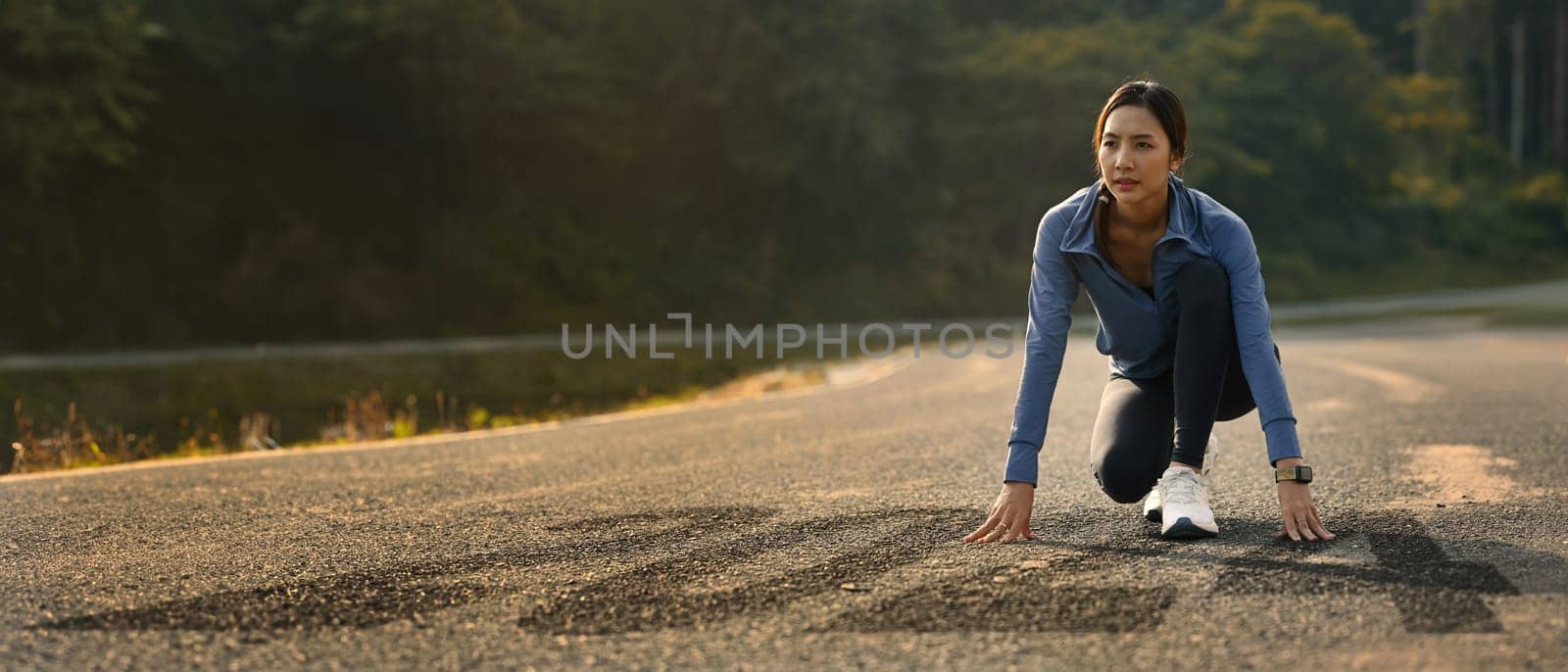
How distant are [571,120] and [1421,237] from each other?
3275 centimetres

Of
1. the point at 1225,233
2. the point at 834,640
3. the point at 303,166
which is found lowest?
the point at 834,640

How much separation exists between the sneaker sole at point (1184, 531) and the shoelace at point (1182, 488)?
7cm

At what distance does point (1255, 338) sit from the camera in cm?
380

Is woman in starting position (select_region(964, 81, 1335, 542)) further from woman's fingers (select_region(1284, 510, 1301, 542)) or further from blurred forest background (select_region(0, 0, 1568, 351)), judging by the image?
blurred forest background (select_region(0, 0, 1568, 351))

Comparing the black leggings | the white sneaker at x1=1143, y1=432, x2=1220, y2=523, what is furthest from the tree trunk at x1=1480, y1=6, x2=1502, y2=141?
the black leggings

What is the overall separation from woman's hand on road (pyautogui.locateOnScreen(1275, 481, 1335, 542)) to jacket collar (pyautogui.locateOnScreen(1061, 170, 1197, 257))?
73cm

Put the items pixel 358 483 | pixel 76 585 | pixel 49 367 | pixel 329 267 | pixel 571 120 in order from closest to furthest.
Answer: pixel 76 585, pixel 358 483, pixel 49 367, pixel 329 267, pixel 571 120

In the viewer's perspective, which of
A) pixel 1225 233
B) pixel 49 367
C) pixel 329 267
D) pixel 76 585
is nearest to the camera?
pixel 76 585

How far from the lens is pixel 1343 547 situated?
3832mm

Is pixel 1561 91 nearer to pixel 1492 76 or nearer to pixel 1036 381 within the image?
pixel 1492 76

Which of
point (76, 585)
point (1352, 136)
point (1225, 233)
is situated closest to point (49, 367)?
point (76, 585)

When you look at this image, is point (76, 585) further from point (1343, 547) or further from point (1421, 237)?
point (1421, 237)

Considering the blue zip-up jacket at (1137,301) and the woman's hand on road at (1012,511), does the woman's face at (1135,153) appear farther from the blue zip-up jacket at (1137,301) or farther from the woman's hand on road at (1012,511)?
the woman's hand on road at (1012,511)

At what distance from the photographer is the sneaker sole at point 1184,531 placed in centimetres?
394
